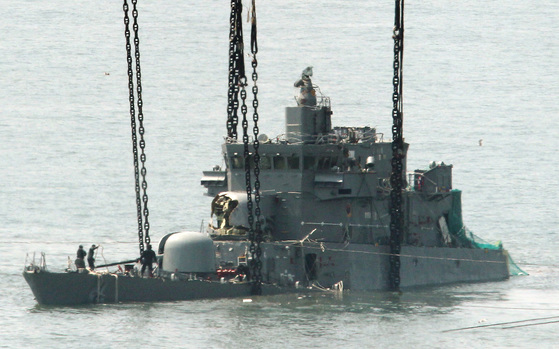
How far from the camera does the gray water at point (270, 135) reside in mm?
49250

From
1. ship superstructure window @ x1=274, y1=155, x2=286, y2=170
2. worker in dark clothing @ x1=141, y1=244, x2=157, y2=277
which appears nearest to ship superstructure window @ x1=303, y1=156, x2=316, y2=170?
ship superstructure window @ x1=274, y1=155, x2=286, y2=170

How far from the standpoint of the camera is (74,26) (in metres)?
152

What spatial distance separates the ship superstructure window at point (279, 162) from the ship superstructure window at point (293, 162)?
0.81 ft

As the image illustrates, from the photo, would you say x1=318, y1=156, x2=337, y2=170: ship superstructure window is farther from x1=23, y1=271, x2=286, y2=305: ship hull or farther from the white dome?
x1=23, y1=271, x2=286, y2=305: ship hull

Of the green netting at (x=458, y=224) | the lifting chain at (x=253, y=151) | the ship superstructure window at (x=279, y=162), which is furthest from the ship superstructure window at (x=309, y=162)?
the green netting at (x=458, y=224)

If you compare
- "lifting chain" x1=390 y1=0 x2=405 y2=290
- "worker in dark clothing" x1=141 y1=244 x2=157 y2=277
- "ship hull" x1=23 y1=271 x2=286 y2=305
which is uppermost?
"lifting chain" x1=390 y1=0 x2=405 y2=290

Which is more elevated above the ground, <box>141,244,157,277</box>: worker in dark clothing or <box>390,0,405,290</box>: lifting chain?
<box>390,0,405,290</box>: lifting chain

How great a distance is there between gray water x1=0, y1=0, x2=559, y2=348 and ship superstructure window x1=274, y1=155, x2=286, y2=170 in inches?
229

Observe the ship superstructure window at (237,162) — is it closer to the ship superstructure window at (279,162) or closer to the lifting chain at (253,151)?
the lifting chain at (253,151)

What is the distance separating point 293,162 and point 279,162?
0.69m

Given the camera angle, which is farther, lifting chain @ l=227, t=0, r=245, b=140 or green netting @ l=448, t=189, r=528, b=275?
green netting @ l=448, t=189, r=528, b=275

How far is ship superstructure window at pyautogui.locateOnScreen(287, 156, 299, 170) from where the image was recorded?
56000 millimetres

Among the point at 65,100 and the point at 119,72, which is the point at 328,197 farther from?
the point at 119,72

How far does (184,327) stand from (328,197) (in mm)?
10505
